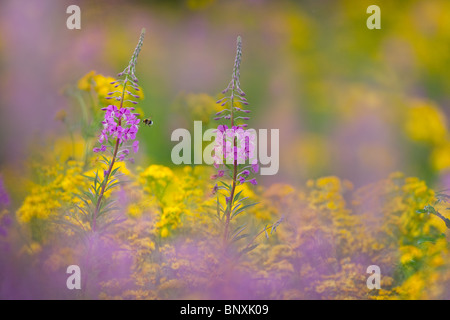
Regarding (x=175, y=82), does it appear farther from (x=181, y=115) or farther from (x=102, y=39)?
(x=102, y=39)

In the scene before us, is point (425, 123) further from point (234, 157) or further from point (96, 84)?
point (96, 84)

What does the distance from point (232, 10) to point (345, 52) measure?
2.57 feet

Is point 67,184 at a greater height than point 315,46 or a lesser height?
lesser

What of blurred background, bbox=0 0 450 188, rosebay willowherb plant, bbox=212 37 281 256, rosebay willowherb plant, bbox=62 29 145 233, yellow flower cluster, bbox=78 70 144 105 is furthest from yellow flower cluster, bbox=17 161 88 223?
rosebay willowherb plant, bbox=212 37 281 256

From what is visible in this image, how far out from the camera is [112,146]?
2.74m

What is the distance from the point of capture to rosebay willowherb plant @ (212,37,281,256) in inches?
107

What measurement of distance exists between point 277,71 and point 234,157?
903 millimetres

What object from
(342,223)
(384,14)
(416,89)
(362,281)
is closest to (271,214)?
(342,223)

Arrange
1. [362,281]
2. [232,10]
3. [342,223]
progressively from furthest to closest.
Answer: [232,10] → [342,223] → [362,281]

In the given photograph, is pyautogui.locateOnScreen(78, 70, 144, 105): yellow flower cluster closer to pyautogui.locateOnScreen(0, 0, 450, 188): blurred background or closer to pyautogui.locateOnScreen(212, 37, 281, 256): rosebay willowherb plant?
pyautogui.locateOnScreen(0, 0, 450, 188): blurred background

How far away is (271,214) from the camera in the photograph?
10.1 ft

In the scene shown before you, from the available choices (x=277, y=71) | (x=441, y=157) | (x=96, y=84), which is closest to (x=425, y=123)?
(x=441, y=157)

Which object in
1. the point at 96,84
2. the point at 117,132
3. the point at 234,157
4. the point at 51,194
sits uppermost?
the point at 96,84

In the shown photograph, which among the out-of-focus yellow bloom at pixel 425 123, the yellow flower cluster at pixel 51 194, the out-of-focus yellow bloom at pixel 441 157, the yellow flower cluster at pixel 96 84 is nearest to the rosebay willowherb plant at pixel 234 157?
the yellow flower cluster at pixel 96 84
